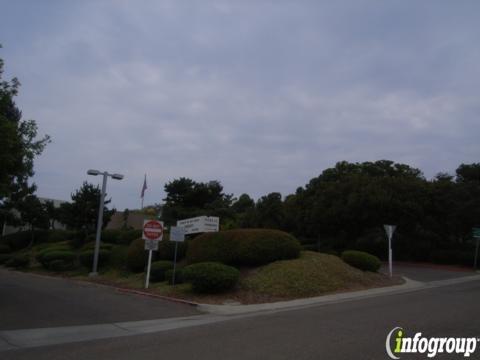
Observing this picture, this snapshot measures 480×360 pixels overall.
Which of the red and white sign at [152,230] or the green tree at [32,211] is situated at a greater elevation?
the green tree at [32,211]

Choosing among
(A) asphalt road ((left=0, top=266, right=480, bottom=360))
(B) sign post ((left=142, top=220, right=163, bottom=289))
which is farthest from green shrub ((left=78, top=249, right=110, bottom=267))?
(A) asphalt road ((left=0, top=266, right=480, bottom=360))

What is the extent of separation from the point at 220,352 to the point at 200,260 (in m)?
12.2

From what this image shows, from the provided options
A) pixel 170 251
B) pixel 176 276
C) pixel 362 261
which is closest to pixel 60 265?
pixel 170 251

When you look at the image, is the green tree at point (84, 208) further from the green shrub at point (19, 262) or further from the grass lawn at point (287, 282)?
the grass lawn at point (287, 282)

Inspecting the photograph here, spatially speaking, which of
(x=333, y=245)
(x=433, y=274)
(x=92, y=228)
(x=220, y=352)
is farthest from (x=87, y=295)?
(x=333, y=245)

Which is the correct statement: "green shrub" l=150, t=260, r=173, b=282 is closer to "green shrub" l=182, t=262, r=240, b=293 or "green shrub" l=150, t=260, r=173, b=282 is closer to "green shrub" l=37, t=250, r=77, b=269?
"green shrub" l=182, t=262, r=240, b=293

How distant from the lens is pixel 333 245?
40.4m

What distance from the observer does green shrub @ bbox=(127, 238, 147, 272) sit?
2267 cm

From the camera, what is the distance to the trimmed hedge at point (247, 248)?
18.7 metres

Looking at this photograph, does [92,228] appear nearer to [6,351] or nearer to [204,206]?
[204,206]

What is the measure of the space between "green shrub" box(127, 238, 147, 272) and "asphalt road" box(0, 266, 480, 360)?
1132cm

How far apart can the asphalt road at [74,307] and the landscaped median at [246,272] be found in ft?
5.04

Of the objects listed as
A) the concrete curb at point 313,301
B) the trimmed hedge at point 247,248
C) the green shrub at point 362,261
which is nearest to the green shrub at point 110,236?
the trimmed hedge at point 247,248

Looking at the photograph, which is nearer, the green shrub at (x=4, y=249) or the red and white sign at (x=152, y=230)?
the red and white sign at (x=152, y=230)
